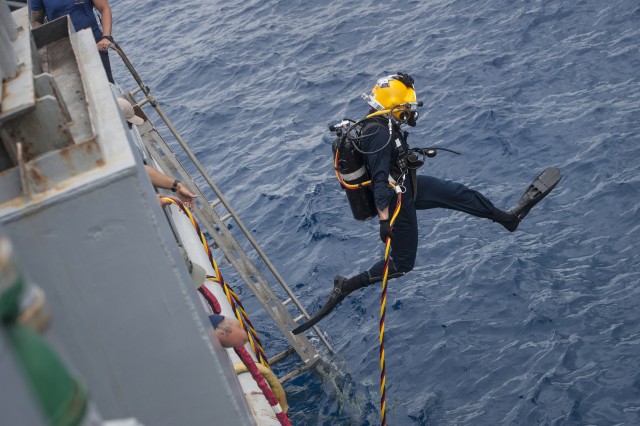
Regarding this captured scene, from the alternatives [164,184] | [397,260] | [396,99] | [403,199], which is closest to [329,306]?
[397,260]

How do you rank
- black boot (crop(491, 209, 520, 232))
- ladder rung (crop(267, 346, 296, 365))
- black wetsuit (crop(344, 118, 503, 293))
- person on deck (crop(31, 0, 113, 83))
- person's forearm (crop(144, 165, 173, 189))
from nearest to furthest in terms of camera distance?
person's forearm (crop(144, 165, 173, 189)) → black wetsuit (crop(344, 118, 503, 293)) → black boot (crop(491, 209, 520, 232)) → ladder rung (crop(267, 346, 296, 365)) → person on deck (crop(31, 0, 113, 83))

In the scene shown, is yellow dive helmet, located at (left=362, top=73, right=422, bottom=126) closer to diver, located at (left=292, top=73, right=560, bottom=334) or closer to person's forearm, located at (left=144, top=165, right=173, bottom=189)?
diver, located at (left=292, top=73, right=560, bottom=334)

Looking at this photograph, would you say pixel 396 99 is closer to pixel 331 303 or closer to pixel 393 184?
pixel 393 184

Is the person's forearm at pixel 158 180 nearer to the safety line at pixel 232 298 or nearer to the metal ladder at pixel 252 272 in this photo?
the safety line at pixel 232 298

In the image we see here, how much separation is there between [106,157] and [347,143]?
14.2 ft

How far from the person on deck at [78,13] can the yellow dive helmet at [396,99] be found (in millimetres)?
3735

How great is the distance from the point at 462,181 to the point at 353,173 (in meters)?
4.59

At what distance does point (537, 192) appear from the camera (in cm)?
952

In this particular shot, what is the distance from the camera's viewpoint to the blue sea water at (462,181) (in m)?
9.25

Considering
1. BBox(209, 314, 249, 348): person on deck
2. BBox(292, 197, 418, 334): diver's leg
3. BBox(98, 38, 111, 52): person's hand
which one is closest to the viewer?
BBox(209, 314, 249, 348): person on deck

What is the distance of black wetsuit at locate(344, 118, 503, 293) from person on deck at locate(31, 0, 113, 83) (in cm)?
393

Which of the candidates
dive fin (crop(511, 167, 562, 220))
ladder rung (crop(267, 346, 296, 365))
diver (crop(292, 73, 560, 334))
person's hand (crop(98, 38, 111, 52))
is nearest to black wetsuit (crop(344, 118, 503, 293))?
diver (crop(292, 73, 560, 334))

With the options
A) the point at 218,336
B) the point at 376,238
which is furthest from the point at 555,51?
the point at 218,336

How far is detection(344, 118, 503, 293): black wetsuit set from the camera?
8188 millimetres
